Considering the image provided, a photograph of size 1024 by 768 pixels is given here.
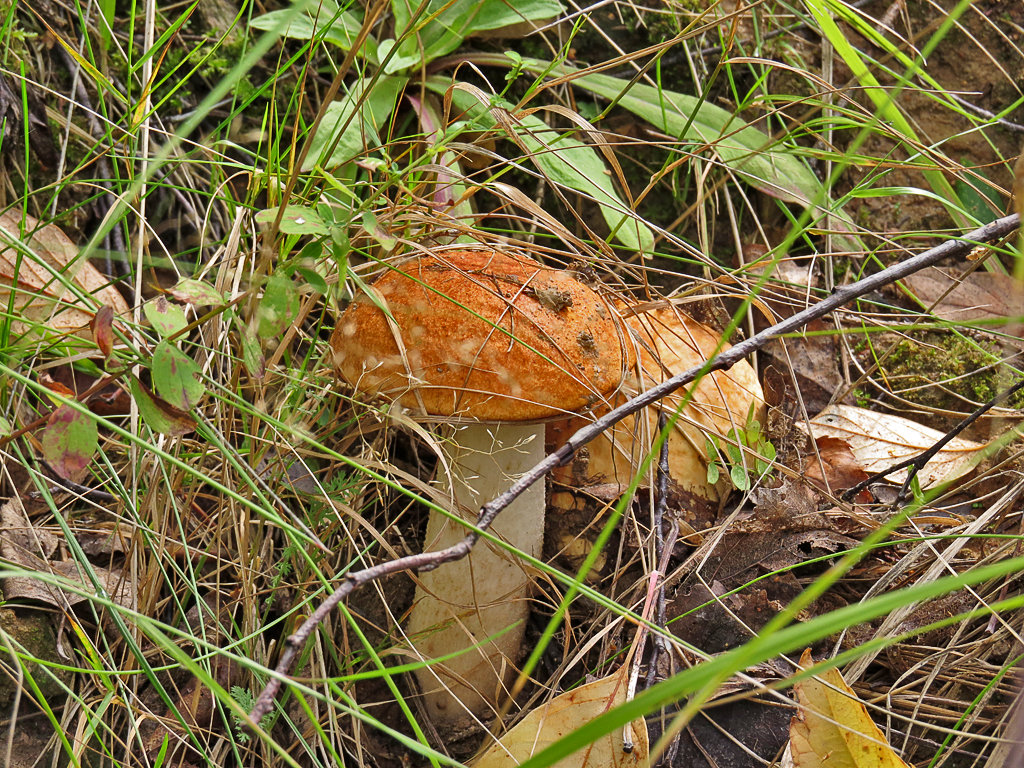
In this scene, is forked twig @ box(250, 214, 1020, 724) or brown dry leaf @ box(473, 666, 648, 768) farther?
brown dry leaf @ box(473, 666, 648, 768)

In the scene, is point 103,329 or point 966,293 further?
point 966,293

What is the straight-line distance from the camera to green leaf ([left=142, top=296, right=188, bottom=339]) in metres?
1.22

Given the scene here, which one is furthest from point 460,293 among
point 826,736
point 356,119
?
point 826,736

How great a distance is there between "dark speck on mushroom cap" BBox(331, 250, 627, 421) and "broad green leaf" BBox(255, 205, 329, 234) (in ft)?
0.81

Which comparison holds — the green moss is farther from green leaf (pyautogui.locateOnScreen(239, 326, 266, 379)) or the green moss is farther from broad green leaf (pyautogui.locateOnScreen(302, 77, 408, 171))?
green leaf (pyautogui.locateOnScreen(239, 326, 266, 379))

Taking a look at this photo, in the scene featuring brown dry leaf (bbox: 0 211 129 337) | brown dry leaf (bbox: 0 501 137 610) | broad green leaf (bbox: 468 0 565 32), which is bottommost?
brown dry leaf (bbox: 0 501 137 610)

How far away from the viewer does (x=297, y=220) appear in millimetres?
1425

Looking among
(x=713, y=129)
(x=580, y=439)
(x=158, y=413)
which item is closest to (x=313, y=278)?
(x=158, y=413)

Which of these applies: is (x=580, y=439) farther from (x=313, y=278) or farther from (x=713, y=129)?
(x=713, y=129)

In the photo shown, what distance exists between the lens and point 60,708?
5.98 ft

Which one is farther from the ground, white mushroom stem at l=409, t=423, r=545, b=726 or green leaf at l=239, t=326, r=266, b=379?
green leaf at l=239, t=326, r=266, b=379

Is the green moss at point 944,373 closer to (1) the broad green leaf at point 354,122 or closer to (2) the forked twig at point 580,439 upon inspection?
(2) the forked twig at point 580,439

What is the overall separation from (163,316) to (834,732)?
146 centimetres

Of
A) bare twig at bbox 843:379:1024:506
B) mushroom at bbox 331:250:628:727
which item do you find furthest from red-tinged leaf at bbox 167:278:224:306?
bare twig at bbox 843:379:1024:506
